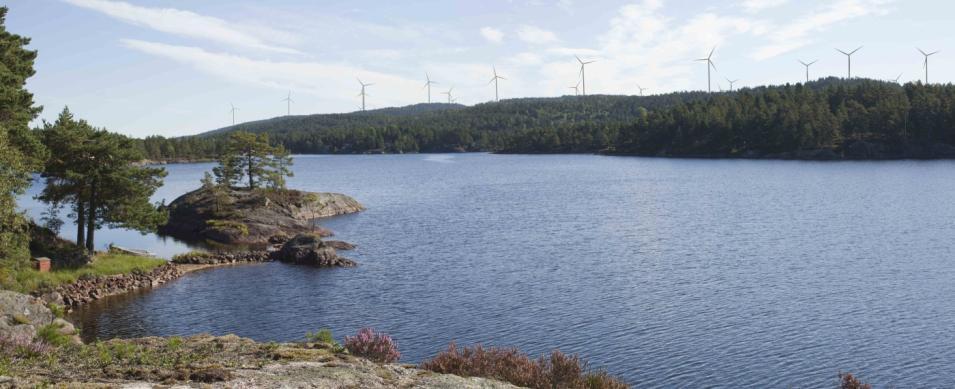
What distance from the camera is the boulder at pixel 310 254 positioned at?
224 ft

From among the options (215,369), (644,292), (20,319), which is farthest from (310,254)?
(215,369)

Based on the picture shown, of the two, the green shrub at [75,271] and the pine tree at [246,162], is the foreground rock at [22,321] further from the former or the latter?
the pine tree at [246,162]

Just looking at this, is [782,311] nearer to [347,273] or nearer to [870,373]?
[870,373]

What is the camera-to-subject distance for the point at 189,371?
21844mm

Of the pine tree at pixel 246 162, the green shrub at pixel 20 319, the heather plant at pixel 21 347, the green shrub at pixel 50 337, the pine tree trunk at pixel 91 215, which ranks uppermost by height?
the pine tree at pixel 246 162

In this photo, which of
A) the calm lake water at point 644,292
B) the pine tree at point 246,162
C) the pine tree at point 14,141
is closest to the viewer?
the calm lake water at point 644,292

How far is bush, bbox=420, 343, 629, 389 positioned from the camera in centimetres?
2786

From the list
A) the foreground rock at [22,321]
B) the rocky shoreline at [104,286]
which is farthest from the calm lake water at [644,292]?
the foreground rock at [22,321]

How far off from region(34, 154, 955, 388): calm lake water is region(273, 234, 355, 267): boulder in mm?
1770

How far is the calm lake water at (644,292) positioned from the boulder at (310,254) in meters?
1.77

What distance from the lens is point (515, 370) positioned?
2844 cm

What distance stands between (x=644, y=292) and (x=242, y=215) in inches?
2246

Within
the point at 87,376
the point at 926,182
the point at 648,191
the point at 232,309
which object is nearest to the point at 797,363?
the point at 87,376

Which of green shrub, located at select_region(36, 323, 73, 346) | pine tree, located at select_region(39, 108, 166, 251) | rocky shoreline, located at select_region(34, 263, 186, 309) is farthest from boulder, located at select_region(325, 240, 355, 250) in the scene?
green shrub, located at select_region(36, 323, 73, 346)
